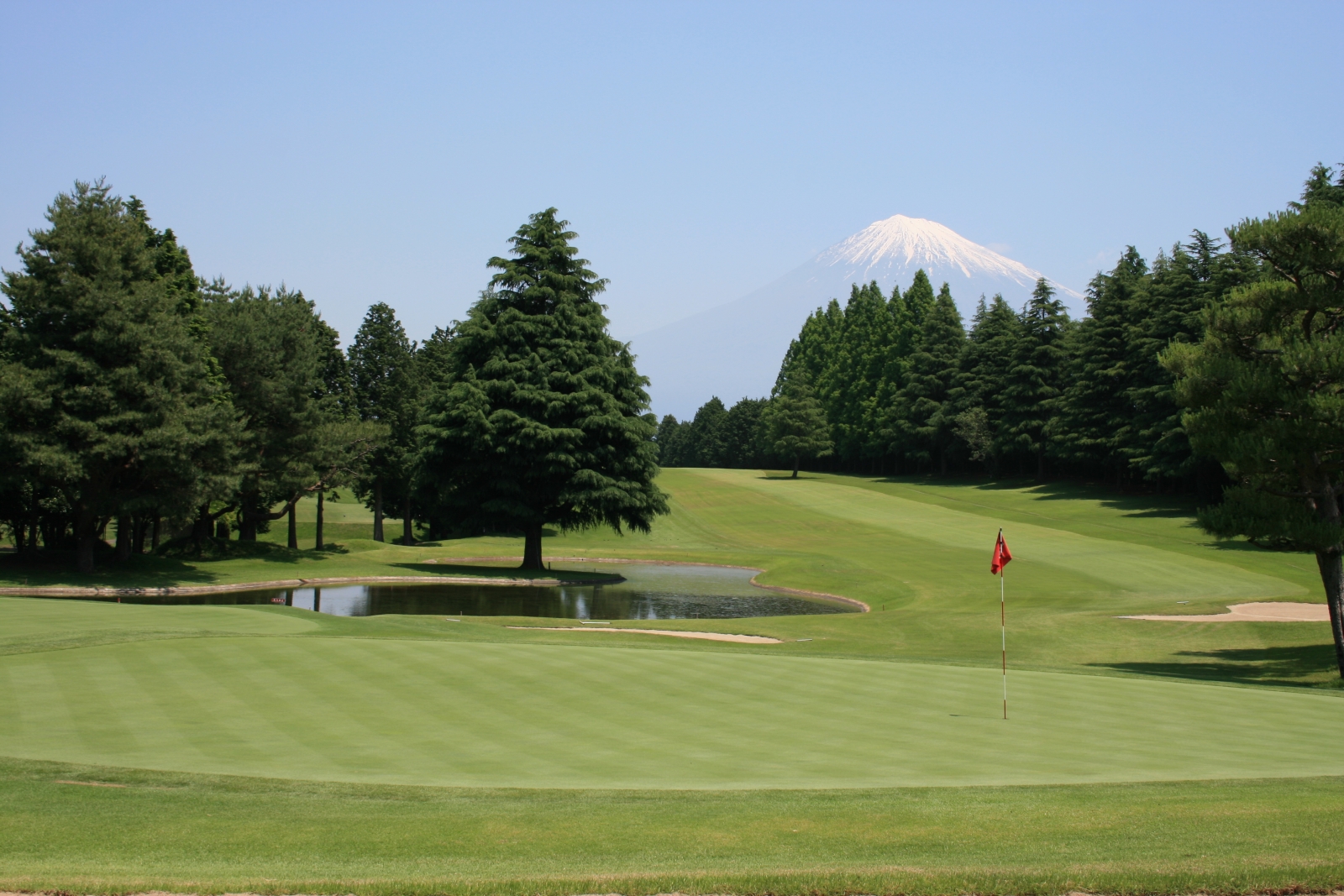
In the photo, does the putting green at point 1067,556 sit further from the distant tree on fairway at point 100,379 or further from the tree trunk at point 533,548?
the distant tree on fairway at point 100,379

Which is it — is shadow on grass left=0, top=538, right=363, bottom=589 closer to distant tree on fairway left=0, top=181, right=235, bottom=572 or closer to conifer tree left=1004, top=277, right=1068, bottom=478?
distant tree on fairway left=0, top=181, right=235, bottom=572

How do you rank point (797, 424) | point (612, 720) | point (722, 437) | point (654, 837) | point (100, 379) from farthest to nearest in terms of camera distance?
point (722, 437), point (797, 424), point (100, 379), point (612, 720), point (654, 837)

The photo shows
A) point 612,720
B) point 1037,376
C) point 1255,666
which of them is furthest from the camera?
point 1037,376

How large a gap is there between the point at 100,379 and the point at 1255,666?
35.9m

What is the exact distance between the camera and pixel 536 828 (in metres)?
7.64

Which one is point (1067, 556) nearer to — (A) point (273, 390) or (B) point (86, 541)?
(A) point (273, 390)

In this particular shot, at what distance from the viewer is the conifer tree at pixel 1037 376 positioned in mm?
77875

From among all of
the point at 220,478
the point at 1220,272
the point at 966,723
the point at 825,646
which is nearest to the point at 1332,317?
the point at 825,646

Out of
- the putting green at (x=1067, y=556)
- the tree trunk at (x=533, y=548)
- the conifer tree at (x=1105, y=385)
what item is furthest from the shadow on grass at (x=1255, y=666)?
the conifer tree at (x=1105, y=385)

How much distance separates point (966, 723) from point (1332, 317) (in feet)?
50.1

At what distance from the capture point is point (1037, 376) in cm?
7844

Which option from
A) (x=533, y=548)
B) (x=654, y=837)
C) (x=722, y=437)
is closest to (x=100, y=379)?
(x=533, y=548)

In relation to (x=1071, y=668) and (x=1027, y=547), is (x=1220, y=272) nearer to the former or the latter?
(x=1027, y=547)

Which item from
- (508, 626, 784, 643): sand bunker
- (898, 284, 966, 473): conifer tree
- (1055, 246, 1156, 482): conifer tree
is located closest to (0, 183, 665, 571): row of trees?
(508, 626, 784, 643): sand bunker
